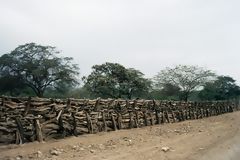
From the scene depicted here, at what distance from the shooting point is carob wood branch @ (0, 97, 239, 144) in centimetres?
1155

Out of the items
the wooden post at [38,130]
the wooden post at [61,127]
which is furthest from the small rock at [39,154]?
the wooden post at [61,127]

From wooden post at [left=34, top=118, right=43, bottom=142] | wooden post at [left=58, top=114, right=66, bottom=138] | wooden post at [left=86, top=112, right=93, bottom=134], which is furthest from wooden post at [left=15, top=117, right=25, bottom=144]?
wooden post at [left=86, top=112, right=93, bottom=134]

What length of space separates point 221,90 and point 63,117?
56.2 metres

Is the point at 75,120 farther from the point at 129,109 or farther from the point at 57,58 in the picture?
the point at 57,58

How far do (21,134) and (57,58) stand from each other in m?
32.1

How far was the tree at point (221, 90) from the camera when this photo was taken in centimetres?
6194

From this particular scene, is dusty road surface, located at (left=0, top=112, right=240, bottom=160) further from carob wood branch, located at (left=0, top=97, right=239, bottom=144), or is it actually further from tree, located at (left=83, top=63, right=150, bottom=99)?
tree, located at (left=83, top=63, right=150, bottom=99)

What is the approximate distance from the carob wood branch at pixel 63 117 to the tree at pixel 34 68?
69.6 ft

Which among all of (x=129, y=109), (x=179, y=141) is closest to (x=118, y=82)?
(x=129, y=109)

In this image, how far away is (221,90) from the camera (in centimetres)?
6669

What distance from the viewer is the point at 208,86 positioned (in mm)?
60969

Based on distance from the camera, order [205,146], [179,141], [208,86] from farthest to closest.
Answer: [208,86] < [179,141] < [205,146]

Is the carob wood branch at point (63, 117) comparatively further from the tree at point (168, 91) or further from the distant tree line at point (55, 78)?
the tree at point (168, 91)

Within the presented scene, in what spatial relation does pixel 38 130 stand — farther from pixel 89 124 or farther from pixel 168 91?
pixel 168 91
